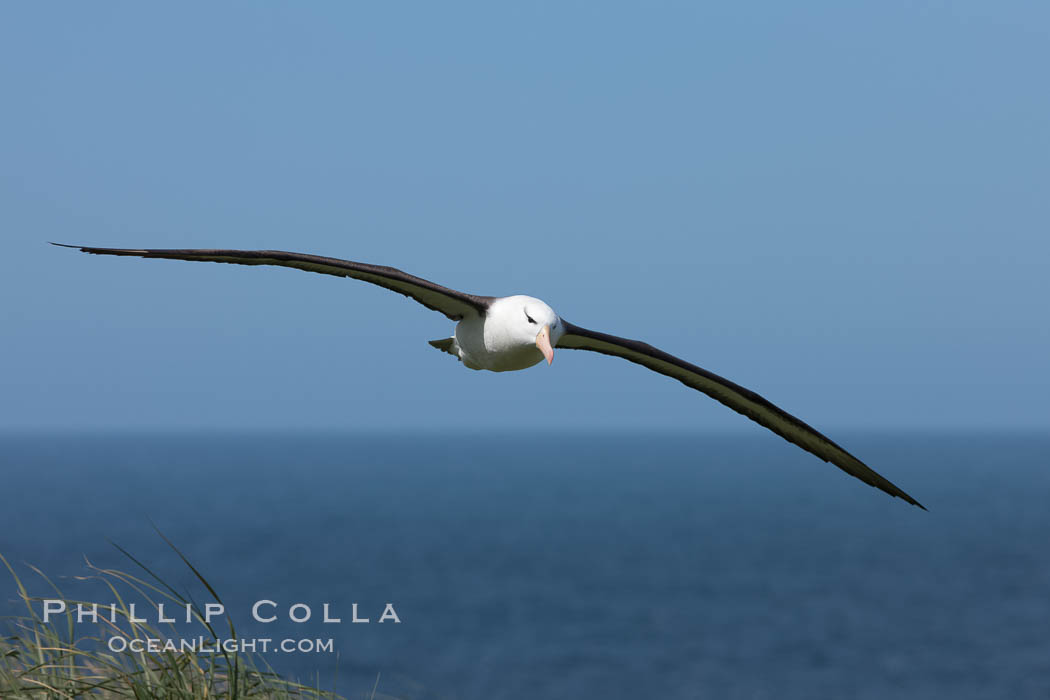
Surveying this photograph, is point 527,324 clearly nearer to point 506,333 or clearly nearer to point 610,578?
point 506,333

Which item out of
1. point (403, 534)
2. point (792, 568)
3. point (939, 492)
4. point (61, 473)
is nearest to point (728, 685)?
point (792, 568)

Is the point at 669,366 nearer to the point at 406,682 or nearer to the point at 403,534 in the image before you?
the point at 406,682

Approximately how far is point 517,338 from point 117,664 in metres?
3.58

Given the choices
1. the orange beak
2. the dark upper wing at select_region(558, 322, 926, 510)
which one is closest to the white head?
the orange beak

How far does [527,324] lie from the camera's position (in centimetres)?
789

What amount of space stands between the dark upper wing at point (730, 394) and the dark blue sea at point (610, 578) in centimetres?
353

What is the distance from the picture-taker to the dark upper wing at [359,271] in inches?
284

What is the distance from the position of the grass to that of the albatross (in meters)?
2.48

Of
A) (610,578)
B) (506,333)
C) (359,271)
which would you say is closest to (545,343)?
(506,333)

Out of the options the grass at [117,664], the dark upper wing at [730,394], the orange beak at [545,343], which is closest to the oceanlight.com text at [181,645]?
the grass at [117,664]

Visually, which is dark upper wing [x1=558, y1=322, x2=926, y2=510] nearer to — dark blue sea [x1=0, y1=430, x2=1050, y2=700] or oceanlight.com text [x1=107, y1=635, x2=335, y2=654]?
dark blue sea [x1=0, y1=430, x2=1050, y2=700]

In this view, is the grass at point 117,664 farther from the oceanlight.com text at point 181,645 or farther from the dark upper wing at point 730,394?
the dark upper wing at point 730,394

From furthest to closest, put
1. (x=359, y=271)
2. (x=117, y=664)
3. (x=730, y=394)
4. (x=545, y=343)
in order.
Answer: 1. (x=730, y=394)
2. (x=359, y=271)
3. (x=545, y=343)
4. (x=117, y=664)

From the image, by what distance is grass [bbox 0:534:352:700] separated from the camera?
592 centimetres
